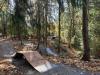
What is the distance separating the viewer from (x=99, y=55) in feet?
94.5

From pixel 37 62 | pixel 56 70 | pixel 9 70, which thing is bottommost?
pixel 56 70

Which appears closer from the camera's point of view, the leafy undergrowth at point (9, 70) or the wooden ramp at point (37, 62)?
the leafy undergrowth at point (9, 70)

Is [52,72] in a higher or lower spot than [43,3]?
lower

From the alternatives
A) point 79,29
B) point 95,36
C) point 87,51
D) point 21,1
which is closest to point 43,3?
point 87,51

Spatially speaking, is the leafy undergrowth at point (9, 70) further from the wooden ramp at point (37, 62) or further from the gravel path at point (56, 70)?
the wooden ramp at point (37, 62)

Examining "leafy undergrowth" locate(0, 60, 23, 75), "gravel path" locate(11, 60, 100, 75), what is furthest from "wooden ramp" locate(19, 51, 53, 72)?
"leafy undergrowth" locate(0, 60, 23, 75)

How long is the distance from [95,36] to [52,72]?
20172 mm

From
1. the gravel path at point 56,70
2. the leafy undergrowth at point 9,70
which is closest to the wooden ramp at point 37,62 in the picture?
the gravel path at point 56,70

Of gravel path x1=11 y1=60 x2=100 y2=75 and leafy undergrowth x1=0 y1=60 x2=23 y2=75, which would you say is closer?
leafy undergrowth x1=0 y1=60 x2=23 y2=75

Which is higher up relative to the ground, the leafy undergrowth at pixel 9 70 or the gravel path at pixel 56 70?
the leafy undergrowth at pixel 9 70

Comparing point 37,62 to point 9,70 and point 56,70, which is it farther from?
point 9,70

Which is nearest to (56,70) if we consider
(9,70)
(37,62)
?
(37,62)

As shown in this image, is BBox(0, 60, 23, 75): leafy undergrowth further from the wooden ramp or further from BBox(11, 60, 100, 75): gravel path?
the wooden ramp

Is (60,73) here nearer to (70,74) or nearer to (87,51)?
(70,74)
